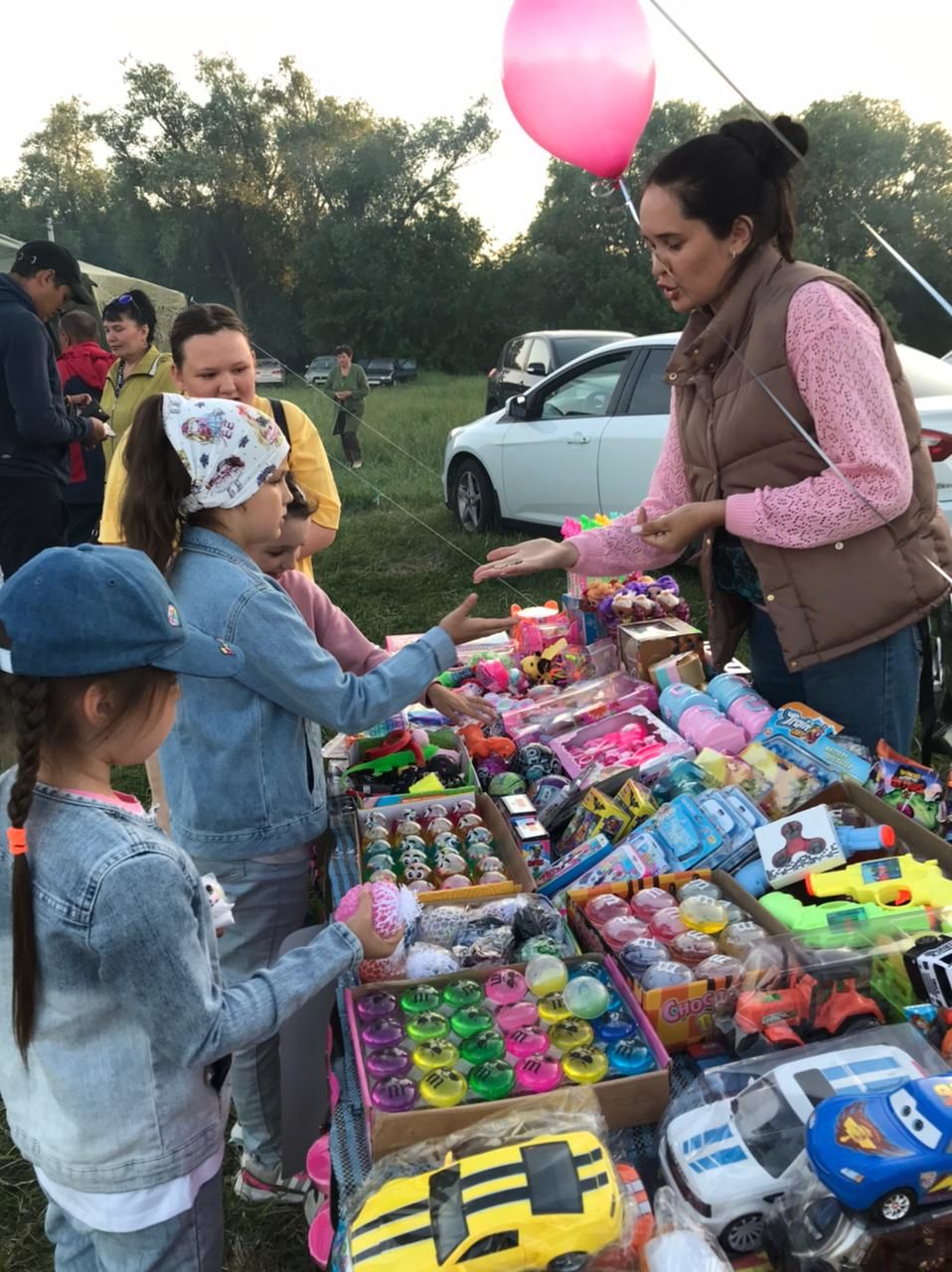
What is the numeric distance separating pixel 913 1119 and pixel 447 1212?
0.50 meters

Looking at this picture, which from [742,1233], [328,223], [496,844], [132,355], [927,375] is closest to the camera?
[742,1233]

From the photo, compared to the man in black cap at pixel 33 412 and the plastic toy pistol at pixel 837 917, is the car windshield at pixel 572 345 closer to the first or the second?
the man in black cap at pixel 33 412

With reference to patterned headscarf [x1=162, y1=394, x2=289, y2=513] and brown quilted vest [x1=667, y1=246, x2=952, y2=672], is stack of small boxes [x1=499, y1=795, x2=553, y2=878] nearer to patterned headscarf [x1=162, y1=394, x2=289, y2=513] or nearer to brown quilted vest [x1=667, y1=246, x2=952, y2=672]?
brown quilted vest [x1=667, y1=246, x2=952, y2=672]

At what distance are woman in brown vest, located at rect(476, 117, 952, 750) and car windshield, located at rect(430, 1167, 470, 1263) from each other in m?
1.36

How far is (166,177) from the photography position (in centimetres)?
1644

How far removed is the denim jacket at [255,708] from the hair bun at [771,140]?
1.21m

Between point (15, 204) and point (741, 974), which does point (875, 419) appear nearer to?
point (741, 974)

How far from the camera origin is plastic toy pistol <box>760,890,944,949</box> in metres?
1.50

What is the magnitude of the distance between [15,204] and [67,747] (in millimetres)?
25234

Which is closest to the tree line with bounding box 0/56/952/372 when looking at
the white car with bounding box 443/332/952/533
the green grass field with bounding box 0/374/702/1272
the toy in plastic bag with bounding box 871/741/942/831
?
the green grass field with bounding box 0/374/702/1272

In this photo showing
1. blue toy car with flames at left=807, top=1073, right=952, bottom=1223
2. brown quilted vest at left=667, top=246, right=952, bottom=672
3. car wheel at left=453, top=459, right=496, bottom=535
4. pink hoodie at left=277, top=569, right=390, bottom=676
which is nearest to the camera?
blue toy car with flames at left=807, top=1073, right=952, bottom=1223

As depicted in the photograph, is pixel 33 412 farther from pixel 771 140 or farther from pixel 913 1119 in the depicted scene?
pixel 913 1119

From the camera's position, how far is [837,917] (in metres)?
1.57

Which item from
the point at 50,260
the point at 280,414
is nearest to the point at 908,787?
the point at 280,414
